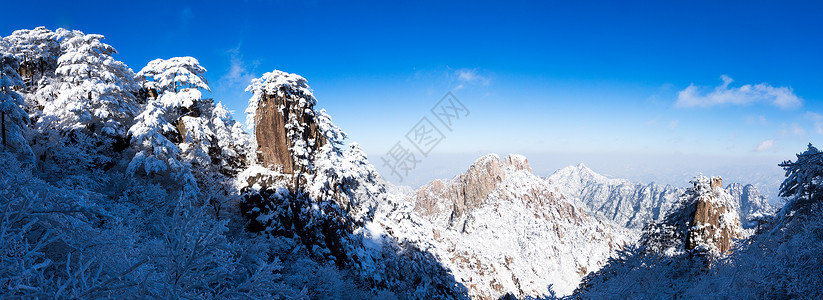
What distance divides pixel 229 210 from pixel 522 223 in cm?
11576

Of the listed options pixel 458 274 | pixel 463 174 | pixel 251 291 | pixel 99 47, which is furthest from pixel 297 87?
pixel 463 174

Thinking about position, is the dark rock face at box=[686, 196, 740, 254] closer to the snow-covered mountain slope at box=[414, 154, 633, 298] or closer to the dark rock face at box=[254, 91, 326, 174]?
the dark rock face at box=[254, 91, 326, 174]

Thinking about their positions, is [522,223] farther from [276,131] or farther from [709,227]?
[276,131]

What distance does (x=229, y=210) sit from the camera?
2883cm

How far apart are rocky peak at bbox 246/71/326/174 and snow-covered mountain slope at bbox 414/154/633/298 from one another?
76288mm

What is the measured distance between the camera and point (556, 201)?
138 metres

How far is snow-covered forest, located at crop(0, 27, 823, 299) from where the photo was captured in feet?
22.6

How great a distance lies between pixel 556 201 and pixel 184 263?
493 ft

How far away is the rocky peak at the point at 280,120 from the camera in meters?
32.8

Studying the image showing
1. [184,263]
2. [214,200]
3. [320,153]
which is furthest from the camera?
[320,153]

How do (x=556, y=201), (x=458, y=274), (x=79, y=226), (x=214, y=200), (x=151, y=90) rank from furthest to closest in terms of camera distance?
(x=556, y=201) → (x=458, y=274) → (x=151, y=90) → (x=214, y=200) → (x=79, y=226)

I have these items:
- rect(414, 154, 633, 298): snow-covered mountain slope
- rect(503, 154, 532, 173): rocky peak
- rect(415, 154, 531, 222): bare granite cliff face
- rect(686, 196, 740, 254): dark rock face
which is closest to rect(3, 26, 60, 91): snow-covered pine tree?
rect(686, 196, 740, 254): dark rock face

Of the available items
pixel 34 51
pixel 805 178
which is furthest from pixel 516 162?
pixel 34 51

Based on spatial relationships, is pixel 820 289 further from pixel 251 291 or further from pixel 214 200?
pixel 214 200
